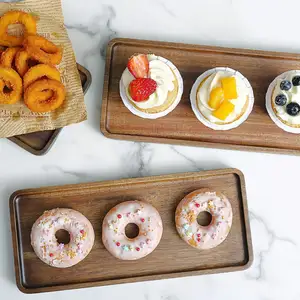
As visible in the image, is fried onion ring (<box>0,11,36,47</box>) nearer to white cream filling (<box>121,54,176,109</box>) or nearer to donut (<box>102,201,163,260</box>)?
white cream filling (<box>121,54,176,109</box>)

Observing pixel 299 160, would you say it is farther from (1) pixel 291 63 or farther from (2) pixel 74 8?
(2) pixel 74 8

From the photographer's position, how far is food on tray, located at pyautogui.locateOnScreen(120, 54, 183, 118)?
171 centimetres

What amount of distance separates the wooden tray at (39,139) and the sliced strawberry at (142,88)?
9.9 inches

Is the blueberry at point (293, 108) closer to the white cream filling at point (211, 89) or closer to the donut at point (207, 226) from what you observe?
the white cream filling at point (211, 89)

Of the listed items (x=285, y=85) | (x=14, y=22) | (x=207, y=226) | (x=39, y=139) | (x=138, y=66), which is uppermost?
(x=14, y=22)

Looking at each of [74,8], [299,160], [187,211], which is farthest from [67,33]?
[299,160]

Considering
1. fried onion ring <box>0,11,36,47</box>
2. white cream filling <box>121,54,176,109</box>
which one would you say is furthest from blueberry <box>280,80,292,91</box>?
fried onion ring <box>0,11,36,47</box>

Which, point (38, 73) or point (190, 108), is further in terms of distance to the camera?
point (190, 108)

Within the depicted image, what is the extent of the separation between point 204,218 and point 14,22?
105 centimetres

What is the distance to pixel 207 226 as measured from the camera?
1.81 metres

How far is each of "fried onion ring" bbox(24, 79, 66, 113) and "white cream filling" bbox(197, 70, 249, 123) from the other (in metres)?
0.52

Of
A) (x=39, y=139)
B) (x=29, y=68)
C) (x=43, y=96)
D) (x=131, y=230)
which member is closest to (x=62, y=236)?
(x=131, y=230)

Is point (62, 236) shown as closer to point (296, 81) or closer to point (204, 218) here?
point (204, 218)

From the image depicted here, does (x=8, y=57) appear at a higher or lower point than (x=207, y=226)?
higher
